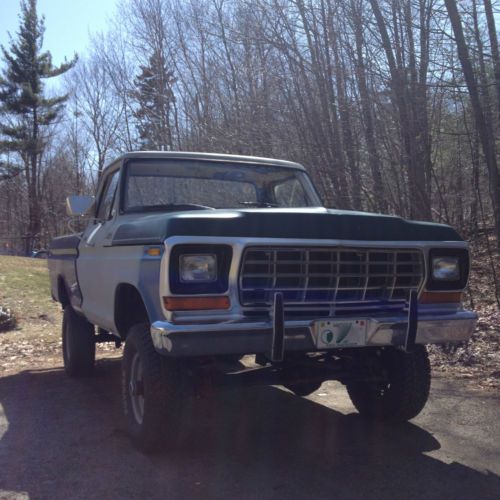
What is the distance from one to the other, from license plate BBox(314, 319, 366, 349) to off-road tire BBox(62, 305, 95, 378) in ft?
10.8

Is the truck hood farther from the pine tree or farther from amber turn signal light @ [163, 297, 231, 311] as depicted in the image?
the pine tree

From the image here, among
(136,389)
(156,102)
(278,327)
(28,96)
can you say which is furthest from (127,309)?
(28,96)

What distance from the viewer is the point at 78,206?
19.2 feet

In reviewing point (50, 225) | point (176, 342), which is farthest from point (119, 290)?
point (50, 225)

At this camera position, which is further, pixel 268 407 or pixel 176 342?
pixel 268 407

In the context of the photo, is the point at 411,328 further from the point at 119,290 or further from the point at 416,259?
the point at 119,290

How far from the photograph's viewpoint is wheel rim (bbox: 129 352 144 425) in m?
4.30

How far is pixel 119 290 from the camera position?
15.1 ft

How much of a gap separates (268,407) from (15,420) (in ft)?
6.77

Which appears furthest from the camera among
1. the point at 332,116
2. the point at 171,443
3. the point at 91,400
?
the point at 332,116

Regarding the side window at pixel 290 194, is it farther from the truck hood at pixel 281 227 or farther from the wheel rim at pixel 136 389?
the wheel rim at pixel 136 389

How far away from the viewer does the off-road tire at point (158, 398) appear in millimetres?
4004

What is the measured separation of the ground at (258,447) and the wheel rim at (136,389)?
0.87 feet

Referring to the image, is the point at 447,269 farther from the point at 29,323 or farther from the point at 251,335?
the point at 29,323
